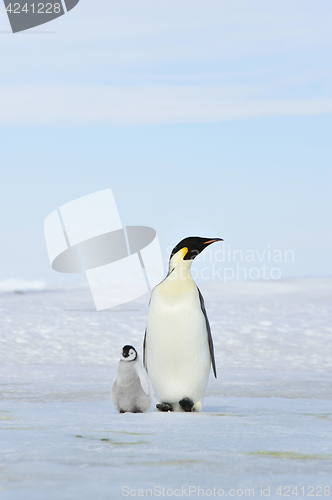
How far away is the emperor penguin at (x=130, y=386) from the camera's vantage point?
419cm

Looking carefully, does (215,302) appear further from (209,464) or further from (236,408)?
(209,464)

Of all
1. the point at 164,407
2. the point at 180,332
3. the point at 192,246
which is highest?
the point at 192,246

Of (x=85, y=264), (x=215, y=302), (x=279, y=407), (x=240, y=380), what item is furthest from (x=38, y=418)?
(x=215, y=302)

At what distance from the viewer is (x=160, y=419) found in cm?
383

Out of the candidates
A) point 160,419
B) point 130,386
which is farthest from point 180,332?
point 160,419

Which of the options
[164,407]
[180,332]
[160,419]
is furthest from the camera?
[164,407]

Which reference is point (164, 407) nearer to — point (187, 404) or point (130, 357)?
point (187, 404)

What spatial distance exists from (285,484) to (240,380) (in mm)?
3917

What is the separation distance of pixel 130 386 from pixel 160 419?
0.43 metres

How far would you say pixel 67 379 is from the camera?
6.13 m

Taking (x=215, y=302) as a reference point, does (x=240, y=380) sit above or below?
above

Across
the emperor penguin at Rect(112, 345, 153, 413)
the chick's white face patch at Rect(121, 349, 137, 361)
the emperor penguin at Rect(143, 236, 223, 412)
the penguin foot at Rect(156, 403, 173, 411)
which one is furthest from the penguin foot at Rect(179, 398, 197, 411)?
the chick's white face patch at Rect(121, 349, 137, 361)
